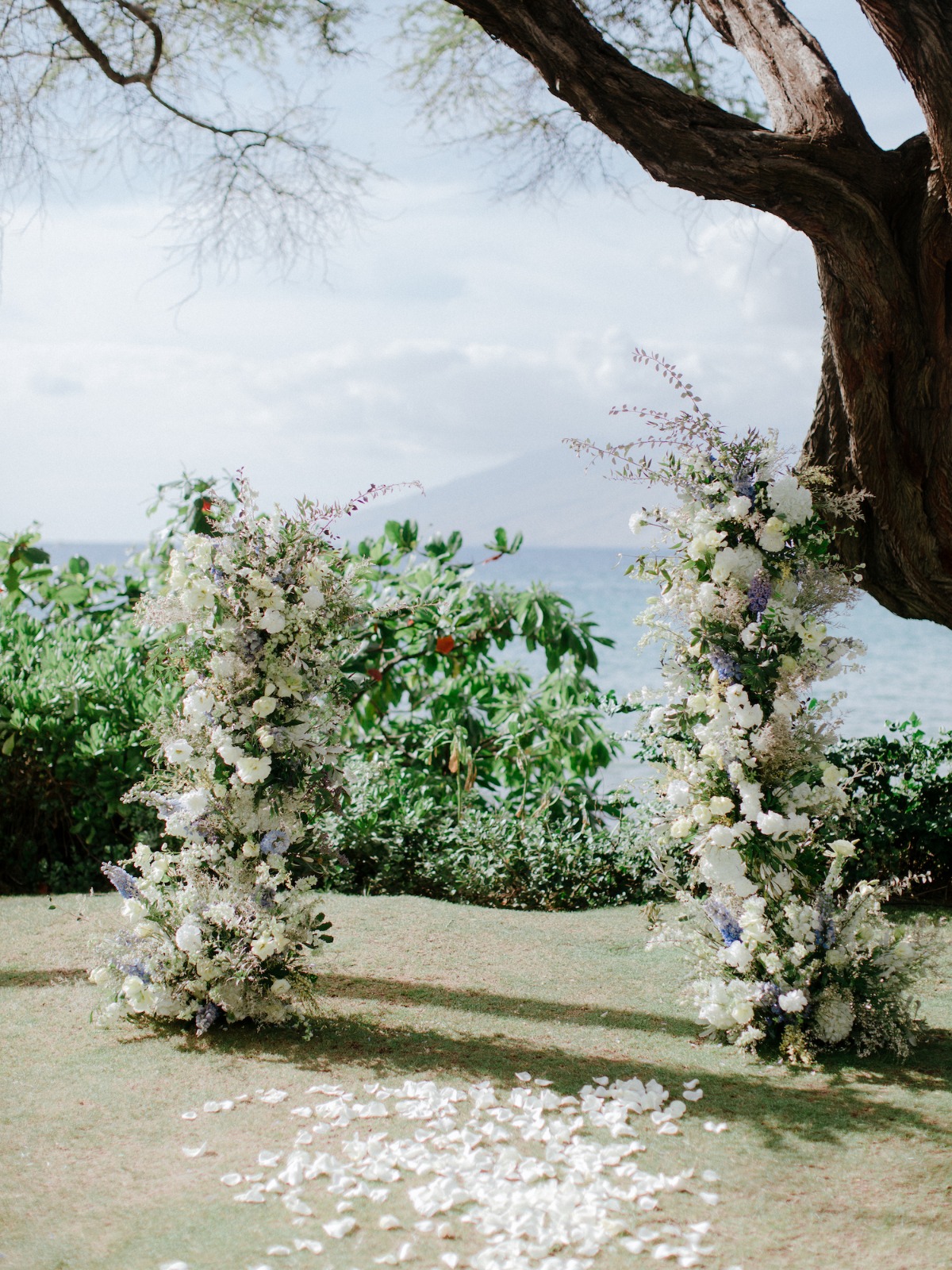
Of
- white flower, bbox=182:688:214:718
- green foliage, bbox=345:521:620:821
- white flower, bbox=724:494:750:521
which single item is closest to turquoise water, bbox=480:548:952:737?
white flower, bbox=724:494:750:521

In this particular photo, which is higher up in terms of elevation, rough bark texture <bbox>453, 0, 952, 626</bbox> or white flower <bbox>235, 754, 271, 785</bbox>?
rough bark texture <bbox>453, 0, 952, 626</bbox>

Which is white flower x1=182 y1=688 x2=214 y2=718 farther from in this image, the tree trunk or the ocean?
the tree trunk

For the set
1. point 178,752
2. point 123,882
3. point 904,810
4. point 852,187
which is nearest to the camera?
point 852,187

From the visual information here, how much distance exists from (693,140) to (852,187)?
61 centimetres

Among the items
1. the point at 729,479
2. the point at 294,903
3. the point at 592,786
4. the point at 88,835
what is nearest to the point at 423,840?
the point at 592,786

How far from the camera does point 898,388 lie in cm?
425

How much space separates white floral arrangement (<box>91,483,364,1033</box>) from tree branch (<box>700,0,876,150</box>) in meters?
2.28

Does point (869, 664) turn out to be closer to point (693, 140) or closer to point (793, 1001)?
point (793, 1001)

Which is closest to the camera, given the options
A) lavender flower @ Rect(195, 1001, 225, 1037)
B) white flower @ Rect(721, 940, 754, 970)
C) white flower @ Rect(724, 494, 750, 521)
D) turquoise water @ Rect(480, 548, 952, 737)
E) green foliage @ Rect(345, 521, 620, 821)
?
white flower @ Rect(724, 494, 750, 521)

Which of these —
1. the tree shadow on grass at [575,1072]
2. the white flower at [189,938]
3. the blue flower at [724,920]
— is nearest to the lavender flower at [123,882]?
the white flower at [189,938]

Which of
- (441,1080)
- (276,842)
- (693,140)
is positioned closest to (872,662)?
(693,140)

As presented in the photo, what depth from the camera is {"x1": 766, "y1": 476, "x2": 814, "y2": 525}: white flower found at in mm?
3846

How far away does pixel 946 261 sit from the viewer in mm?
4098

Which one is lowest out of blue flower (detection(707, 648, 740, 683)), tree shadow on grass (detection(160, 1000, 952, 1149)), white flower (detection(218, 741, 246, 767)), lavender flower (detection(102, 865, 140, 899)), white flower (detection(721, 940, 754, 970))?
tree shadow on grass (detection(160, 1000, 952, 1149))
